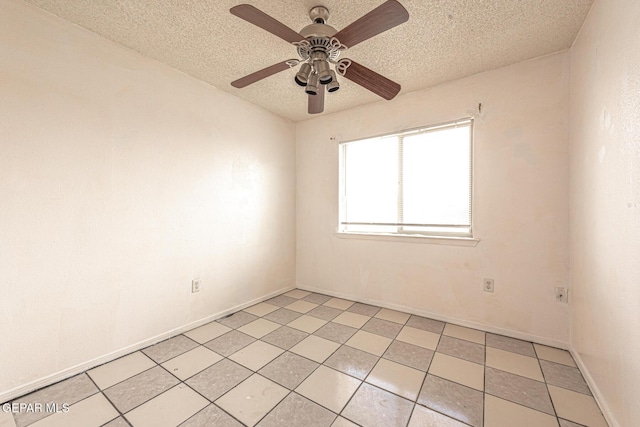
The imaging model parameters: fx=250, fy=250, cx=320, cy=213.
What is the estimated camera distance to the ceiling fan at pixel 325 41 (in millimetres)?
1263

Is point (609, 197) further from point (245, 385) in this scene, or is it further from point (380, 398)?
point (245, 385)

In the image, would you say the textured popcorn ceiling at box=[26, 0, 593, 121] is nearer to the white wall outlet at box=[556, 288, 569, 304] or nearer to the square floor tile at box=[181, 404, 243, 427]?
the white wall outlet at box=[556, 288, 569, 304]

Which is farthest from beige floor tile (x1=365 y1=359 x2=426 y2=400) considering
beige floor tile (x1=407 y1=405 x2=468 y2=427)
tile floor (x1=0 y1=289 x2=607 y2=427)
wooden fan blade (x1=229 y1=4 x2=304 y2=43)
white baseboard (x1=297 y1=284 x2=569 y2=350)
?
wooden fan blade (x1=229 y1=4 x2=304 y2=43)

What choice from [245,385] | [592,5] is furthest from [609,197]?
[245,385]

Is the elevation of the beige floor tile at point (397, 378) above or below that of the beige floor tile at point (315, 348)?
above

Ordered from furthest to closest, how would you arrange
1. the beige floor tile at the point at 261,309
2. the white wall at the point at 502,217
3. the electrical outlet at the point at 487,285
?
1. the beige floor tile at the point at 261,309
2. the electrical outlet at the point at 487,285
3. the white wall at the point at 502,217

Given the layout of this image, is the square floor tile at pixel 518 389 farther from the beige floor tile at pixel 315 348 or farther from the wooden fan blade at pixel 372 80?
the wooden fan blade at pixel 372 80

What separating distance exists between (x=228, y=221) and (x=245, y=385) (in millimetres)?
1635

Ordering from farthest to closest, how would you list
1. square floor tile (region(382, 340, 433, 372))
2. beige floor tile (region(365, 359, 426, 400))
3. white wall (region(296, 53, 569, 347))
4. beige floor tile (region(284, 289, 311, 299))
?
beige floor tile (region(284, 289, 311, 299)), white wall (region(296, 53, 569, 347)), square floor tile (region(382, 340, 433, 372)), beige floor tile (region(365, 359, 426, 400))

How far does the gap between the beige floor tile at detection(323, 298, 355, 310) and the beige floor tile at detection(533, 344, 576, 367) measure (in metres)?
1.73

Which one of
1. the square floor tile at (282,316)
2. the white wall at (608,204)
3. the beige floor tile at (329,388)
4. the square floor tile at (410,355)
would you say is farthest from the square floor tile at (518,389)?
the square floor tile at (282,316)

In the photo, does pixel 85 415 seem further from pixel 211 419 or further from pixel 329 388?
pixel 329 388

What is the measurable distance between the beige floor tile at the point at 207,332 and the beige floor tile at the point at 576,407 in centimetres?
245

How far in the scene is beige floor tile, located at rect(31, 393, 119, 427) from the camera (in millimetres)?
1318
